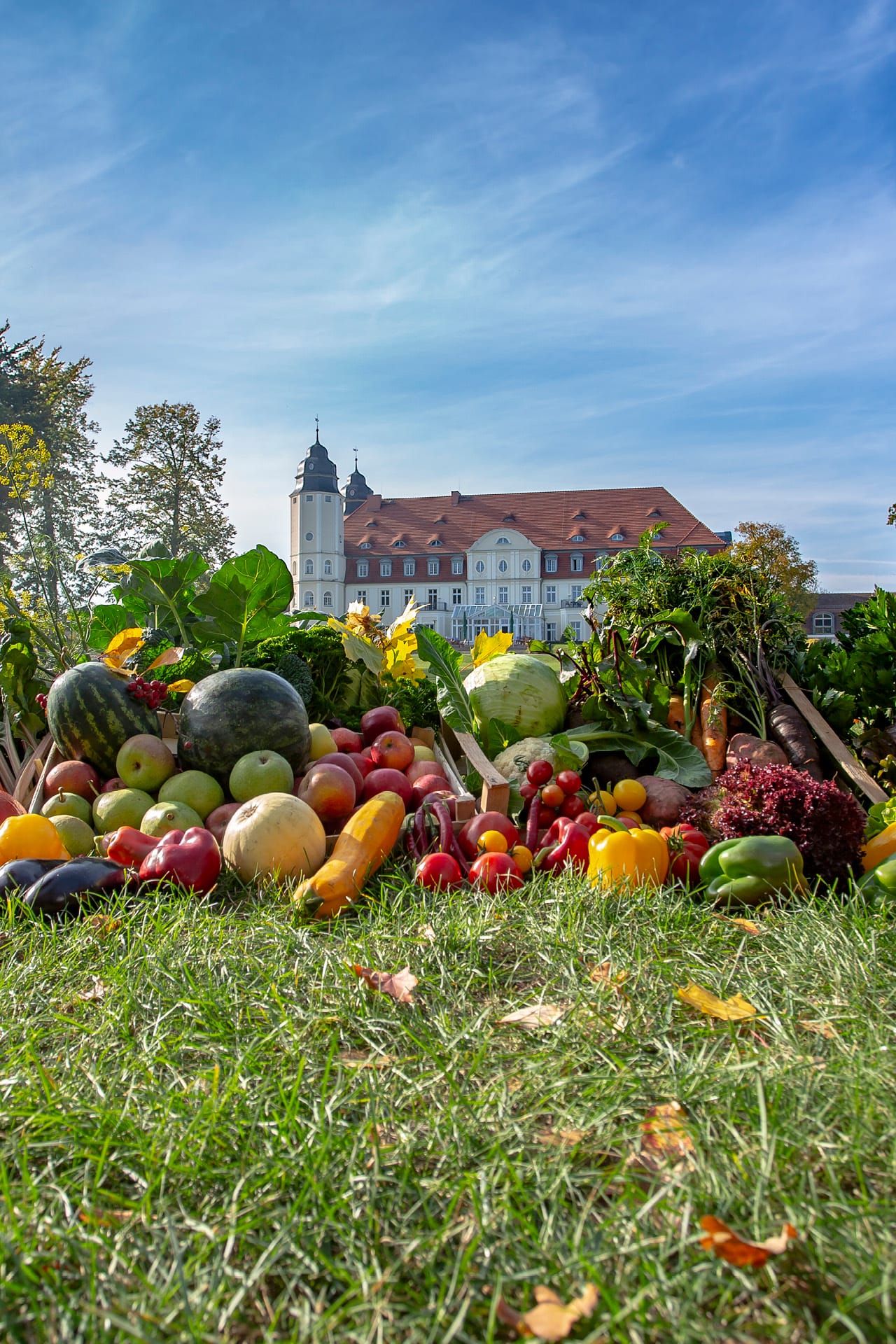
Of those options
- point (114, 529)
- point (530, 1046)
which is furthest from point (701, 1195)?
point (114, 529)

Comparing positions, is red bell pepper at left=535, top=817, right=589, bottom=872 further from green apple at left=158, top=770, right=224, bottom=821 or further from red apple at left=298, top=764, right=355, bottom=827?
green apple at left=158, top=770, right=224, bottom=821

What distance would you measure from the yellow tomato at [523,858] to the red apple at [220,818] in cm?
136

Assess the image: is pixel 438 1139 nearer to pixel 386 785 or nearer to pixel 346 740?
pixel 386 785

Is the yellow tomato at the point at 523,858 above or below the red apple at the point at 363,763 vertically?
below

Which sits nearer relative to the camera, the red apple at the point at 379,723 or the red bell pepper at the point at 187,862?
the red bell pepper at the point at 187,862

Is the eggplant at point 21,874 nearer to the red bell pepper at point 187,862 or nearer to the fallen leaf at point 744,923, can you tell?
the red bell pepper at point 187,862

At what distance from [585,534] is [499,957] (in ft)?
271

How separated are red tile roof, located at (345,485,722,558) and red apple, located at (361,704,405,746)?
2998 inches

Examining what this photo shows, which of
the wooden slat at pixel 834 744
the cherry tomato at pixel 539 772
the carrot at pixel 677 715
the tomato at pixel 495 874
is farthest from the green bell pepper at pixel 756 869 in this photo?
the carrot at pixel 677 715

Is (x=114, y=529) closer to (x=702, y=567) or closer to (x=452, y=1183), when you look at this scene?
(x=702, y=567)

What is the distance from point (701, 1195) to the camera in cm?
147

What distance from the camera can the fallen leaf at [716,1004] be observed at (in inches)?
84.6

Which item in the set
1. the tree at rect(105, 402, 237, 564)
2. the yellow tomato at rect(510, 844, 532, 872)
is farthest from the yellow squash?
the tree at rect(105, 402, 237, 564)

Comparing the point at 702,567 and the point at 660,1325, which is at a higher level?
the point at 702,567
